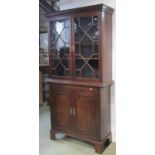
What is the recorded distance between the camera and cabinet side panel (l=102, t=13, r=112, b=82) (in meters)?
2.88

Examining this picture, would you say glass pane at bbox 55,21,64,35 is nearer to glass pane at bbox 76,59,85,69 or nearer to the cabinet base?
glass pane at bbox 76,59,85,69

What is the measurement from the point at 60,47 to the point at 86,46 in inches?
18.4

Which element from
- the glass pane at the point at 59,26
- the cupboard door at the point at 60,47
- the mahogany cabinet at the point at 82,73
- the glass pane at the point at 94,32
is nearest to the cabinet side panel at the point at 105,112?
the mahogany cabinet at the point at 82,73

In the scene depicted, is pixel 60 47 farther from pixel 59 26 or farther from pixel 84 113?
pixel 84 113

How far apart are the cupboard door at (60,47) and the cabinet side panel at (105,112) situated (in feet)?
2.01

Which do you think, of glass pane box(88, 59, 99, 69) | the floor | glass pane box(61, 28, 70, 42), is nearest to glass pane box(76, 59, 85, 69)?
glass pane box(88, 59, 99, 69)

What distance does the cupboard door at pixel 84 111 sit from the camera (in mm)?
2967
